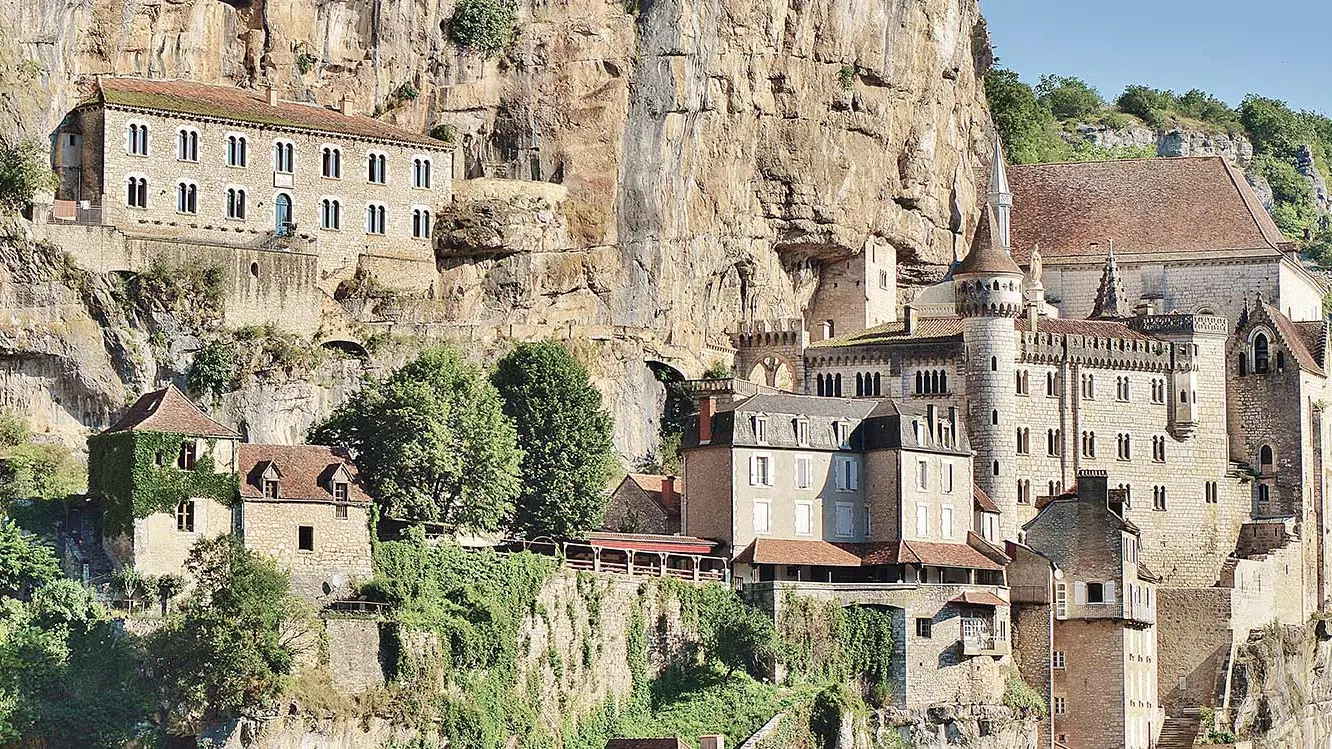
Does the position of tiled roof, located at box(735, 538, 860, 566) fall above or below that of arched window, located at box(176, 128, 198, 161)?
below

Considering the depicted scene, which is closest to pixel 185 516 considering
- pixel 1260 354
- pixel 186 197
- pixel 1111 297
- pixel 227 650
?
pixel 227 650

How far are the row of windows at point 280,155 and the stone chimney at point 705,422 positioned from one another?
13710 mm

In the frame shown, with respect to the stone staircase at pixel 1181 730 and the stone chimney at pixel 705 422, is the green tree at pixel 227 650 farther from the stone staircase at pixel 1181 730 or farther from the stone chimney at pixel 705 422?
the stone staircase at pixel 1181 730

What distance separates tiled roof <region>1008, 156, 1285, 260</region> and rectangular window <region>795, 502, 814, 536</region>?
29233 mm

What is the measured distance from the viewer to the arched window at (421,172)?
9381cm

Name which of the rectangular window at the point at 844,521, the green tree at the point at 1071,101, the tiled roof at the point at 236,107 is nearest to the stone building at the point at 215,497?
the tiled roof at the point at 236,107

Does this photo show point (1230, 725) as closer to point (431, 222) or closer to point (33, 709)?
point (431, 222)

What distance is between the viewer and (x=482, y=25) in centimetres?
9612

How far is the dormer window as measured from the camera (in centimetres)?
7219

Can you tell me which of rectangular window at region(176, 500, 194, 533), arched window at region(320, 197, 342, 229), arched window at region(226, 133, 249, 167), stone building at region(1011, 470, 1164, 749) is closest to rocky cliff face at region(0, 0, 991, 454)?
arched window at region(226, 133, 249, 167)

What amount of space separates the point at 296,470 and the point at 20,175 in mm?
16223

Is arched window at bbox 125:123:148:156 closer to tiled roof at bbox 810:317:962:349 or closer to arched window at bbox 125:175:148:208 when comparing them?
arched window at bbox 125:175:148:208

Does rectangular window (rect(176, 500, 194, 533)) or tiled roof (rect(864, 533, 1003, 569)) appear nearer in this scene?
rectangular window (rect(176, 500, 194, 533))

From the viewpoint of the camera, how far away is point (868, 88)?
340 ft
